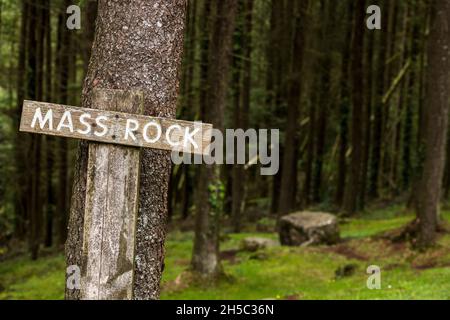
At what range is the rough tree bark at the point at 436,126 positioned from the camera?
20.0 m

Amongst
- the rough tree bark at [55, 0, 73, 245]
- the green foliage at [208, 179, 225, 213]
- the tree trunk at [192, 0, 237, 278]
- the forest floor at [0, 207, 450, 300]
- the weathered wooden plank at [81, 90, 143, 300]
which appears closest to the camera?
the weathered wooden plank at [81, 90, 143, 300]

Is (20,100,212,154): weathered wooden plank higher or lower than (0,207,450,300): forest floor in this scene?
higher

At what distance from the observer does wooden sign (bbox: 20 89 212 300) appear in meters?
4.97

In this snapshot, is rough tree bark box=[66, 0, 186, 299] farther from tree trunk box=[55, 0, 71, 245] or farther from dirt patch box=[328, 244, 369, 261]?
tree trunk box=[55, 0, 71, 245]

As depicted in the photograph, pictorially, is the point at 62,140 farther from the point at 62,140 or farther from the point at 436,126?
the point at 436,126

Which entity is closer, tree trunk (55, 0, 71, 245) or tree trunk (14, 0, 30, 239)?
tree trunk (55, 0, 71, 245)

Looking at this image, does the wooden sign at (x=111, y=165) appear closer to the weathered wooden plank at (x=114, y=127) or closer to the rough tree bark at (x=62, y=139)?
the weathered wooden plank at (x=114, y=127)

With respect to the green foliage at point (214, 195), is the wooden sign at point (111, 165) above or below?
above

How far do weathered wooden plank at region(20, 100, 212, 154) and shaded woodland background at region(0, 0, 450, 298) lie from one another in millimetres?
17581

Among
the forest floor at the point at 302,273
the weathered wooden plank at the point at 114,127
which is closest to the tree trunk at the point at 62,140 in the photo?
the forest floor at the point at 302,273

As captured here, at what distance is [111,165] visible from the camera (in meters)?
5.02

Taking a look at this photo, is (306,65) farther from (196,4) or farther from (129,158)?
(129,158)

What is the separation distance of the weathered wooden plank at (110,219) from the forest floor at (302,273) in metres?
9.09

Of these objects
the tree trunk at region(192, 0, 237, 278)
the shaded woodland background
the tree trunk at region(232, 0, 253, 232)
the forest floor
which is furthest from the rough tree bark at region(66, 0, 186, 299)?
the tree trunk at region(232, 0, 253, 232)
